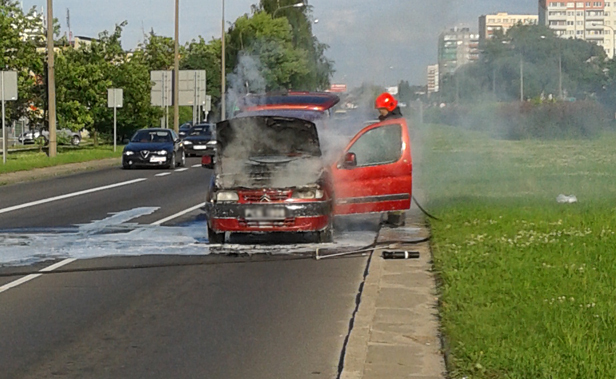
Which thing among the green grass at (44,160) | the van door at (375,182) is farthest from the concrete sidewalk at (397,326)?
the green grass at (44,160)

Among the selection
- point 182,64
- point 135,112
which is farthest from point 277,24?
point 182,64

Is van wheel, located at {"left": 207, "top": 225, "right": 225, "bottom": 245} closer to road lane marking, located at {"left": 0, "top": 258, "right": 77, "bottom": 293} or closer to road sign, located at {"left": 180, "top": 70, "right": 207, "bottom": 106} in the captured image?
road lane marking, located at {"left": 0, "top": 258, "right": 77, "bottom": 293}

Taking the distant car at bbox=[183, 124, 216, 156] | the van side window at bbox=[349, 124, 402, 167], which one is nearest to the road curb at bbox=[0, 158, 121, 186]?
the distant car at bbox=[183, 124, 216, 156]

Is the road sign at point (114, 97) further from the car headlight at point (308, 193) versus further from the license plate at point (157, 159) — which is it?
the car headlight at point (308, 193)

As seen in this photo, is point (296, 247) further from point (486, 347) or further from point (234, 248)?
point (486, 347)

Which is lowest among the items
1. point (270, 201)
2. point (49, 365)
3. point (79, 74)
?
point (49, 365)

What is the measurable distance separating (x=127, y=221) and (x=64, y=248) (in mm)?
3578

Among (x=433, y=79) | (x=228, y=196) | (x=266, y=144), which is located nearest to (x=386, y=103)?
(x=266, y=144)

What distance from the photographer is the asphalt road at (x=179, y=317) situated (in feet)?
24.0

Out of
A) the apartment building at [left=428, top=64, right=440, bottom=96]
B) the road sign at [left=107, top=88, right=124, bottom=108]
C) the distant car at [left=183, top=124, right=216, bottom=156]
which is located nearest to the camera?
the apartment building at [left=428, top=64, right=440, bottom=96]

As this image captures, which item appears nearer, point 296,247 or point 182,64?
point 296,247

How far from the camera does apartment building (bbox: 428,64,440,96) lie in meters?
20.9

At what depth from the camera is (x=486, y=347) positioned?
7102 mm

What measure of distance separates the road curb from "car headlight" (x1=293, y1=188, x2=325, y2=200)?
1579 centimetres
